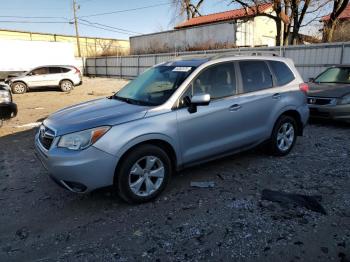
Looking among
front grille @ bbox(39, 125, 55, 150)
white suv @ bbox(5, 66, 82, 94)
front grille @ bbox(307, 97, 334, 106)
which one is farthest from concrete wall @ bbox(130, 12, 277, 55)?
Result: front grille @ bbox(39, 125, 55, 150)

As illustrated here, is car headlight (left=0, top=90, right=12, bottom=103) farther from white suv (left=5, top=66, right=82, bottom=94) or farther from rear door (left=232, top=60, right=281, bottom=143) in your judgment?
white suv (left=5, top=66, right=82, bottom=94)

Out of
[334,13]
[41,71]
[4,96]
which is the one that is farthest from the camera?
[334,13]

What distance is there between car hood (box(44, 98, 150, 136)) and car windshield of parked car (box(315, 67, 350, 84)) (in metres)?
6.62

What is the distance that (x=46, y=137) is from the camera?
3.83 m

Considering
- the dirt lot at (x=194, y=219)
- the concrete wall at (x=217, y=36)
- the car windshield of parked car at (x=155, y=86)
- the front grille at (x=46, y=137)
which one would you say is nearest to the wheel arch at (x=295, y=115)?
the dirt lot at (x=194, y=219)

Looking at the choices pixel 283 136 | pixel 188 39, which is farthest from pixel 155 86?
pixel 188 39

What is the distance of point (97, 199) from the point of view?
409 cm

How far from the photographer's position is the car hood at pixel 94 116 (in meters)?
3.59

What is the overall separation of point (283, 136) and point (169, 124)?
251cm

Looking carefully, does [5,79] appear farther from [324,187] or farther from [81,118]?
[324,187]

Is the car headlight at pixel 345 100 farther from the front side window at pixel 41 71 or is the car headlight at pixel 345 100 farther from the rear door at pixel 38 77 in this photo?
the front side window at pixel 41 71

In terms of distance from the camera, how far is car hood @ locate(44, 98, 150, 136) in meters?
3.59

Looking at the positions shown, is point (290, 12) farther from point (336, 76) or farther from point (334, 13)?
point (336, 76)

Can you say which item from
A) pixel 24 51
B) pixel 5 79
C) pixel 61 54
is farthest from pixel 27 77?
pixel 61 54
